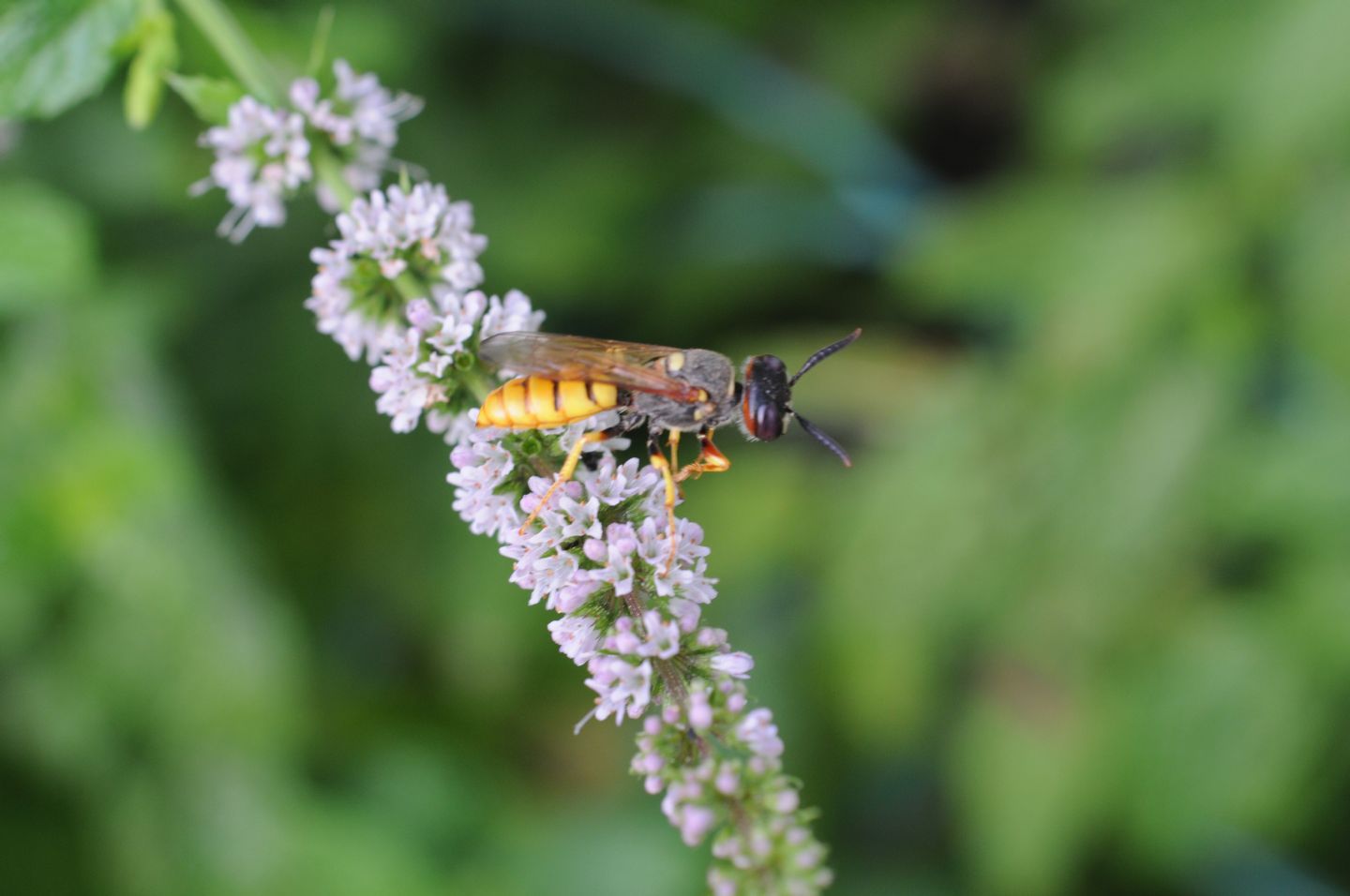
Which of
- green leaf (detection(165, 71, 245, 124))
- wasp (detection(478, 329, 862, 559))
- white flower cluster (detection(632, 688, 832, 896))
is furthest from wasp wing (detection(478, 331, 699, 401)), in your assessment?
green leaf (detection(165, 71, 245, 124))

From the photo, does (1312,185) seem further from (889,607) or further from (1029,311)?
(889,607)

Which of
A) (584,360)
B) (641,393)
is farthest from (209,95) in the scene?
(641,393)

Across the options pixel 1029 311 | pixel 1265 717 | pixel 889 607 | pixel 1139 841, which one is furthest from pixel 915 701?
pixel 1029 311

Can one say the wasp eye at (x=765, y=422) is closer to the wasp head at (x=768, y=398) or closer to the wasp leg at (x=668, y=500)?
the wasp head at (x=768, y=398)

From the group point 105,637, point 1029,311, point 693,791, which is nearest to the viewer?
point 693,791

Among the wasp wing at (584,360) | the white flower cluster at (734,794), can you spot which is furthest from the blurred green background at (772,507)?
the white flower cluster at (734,794)

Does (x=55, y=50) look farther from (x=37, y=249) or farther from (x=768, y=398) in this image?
(x=768, y=398)

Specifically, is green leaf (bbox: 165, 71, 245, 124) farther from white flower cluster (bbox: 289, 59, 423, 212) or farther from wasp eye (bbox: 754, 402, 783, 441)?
wasp eye (bbox: 754, 402, 783, 441)
